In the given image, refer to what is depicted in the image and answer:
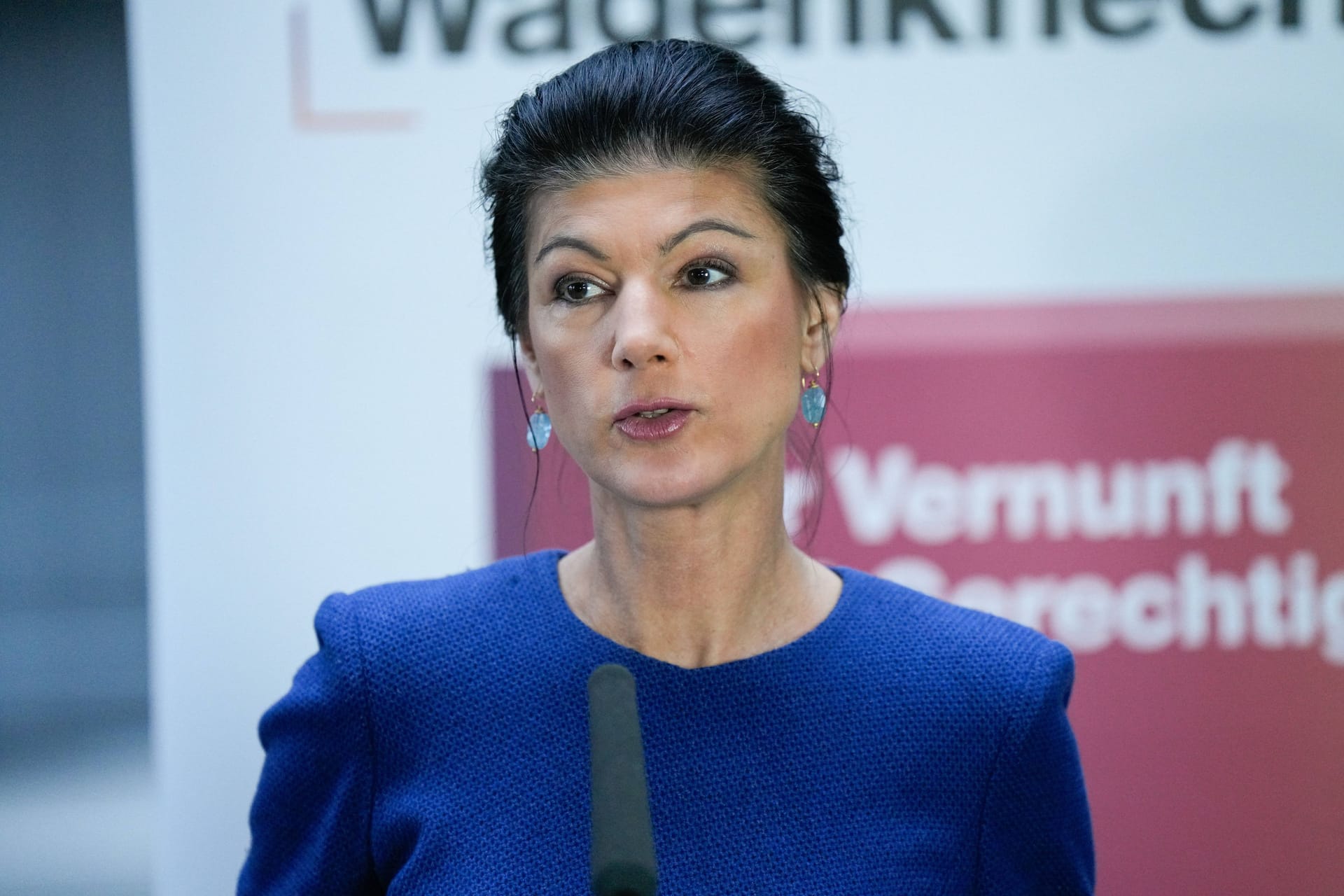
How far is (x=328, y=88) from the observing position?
1.88m

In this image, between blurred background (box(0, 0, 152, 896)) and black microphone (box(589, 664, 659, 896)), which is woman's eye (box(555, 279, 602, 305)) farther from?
blurred background (box(0, 0, 152, 896))

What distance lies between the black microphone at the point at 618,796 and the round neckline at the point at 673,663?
23.2 inches

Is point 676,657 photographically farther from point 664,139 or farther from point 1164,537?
point 1164,537

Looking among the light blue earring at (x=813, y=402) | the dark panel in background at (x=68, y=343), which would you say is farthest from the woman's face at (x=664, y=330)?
the dark panel in background at (x=68, y=343)

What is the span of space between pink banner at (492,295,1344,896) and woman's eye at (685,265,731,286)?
0.67m

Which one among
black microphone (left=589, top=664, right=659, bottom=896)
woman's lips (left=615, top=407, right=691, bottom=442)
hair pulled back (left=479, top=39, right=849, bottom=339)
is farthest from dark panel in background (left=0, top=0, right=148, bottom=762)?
black microphone (left=589, top=664, right=659, bottom=896)

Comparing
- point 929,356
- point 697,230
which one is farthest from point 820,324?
point 929,356

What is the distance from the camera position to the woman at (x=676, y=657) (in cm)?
115

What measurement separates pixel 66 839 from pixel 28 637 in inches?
14.0

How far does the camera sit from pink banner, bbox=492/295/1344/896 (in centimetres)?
183

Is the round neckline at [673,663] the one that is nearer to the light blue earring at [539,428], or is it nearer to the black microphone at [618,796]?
the light blue earring at [539,428]

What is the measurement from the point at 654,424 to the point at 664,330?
0.28 ft

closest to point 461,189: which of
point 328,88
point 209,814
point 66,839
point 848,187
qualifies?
point 328,88

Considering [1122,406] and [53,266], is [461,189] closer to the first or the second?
[53,266]
